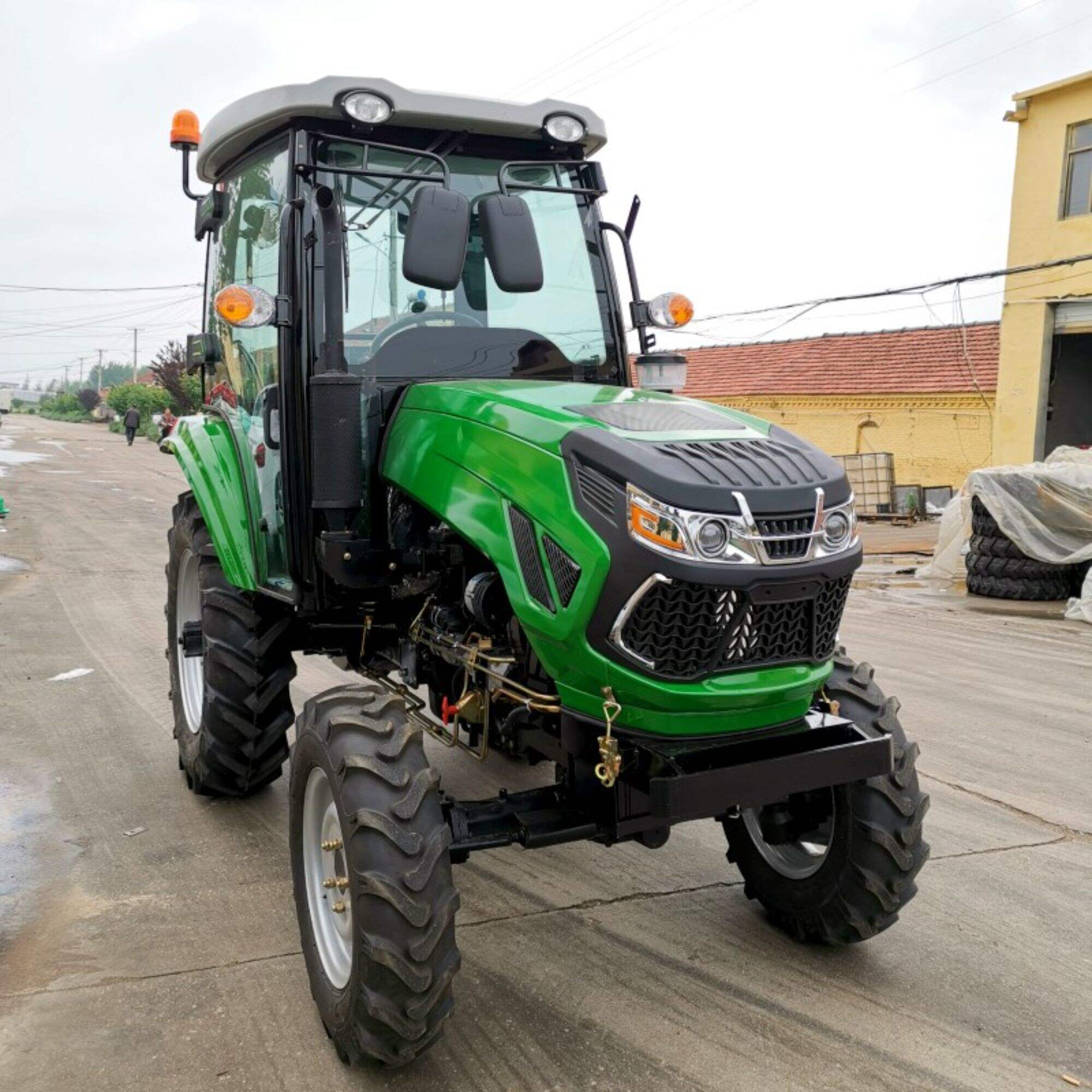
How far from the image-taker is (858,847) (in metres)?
3.55

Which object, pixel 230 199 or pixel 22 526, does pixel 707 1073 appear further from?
pixel 22 526

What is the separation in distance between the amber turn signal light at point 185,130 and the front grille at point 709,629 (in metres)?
3.27

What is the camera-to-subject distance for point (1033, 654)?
29.8 ft

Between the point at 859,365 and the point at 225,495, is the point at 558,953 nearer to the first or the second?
the point at 225,495

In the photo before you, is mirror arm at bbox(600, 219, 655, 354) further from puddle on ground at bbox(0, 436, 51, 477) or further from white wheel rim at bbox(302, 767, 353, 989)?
puddle on ground at bbox(0, 436, 51, 477)

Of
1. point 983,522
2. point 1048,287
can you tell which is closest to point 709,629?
point 983,522

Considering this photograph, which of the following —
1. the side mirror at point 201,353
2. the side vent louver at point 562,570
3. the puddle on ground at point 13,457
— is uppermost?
the side mirror at point 201,353

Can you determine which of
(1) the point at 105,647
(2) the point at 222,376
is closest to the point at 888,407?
(1) the point at 105,647

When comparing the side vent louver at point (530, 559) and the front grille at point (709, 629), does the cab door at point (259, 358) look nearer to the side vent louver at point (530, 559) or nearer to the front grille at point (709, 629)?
the side vent louver at point (530, 559)

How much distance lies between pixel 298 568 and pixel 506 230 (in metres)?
1.44

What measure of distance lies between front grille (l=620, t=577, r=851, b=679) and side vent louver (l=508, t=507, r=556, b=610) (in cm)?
28

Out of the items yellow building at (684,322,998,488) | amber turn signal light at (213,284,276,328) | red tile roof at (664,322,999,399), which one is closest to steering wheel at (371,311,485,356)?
amber turn signal light at (213,284,276,328)

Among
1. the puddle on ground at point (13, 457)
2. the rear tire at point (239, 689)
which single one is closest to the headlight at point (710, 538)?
the rear tire at point (239, 689)

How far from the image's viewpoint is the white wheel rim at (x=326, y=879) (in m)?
3.26
